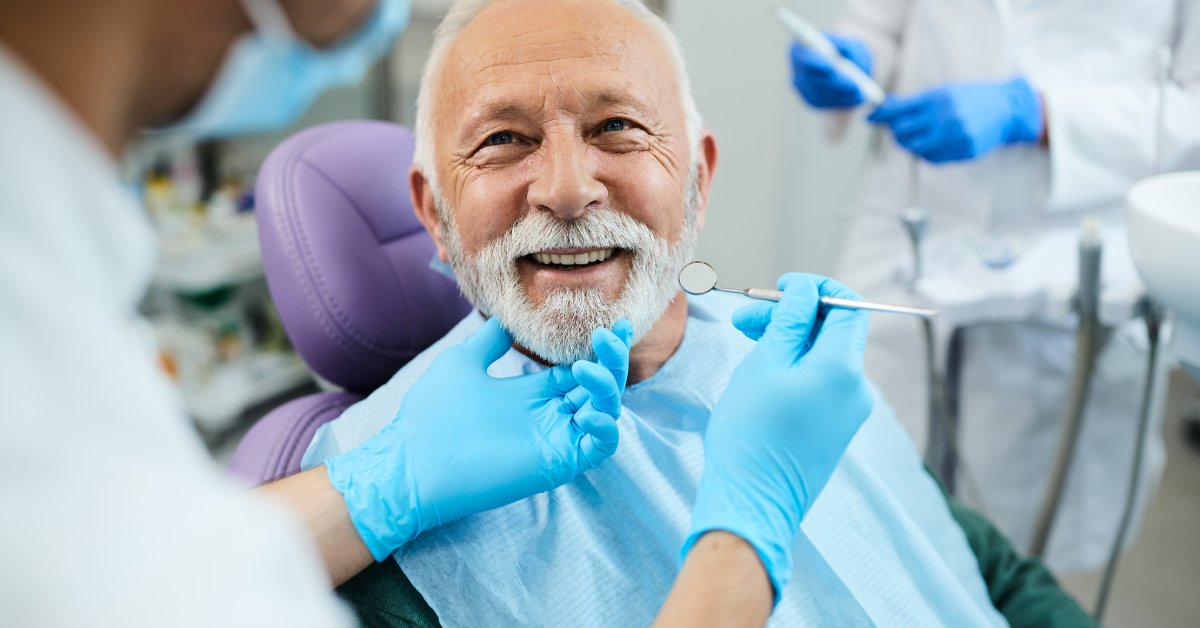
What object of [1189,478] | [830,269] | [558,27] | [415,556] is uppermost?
[558,27]

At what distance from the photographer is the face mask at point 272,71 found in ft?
1.96

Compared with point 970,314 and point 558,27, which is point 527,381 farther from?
point 970,314

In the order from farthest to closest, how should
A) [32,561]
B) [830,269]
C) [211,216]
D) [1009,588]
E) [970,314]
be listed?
1. [830,269]
2. [211,216]
3. [970,314]
4. [1009,588]
5. [32,561]

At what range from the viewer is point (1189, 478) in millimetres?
2777

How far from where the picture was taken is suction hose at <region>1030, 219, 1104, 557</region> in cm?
137

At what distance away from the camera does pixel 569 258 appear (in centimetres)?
109

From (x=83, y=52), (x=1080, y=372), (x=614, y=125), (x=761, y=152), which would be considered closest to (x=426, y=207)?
(x=614, y=125)

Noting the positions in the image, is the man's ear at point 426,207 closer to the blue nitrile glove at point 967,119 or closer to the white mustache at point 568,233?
the white mustache at point 568,233

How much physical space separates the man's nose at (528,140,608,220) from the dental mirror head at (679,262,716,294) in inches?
5.6

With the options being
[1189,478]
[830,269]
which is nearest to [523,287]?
[830,269]

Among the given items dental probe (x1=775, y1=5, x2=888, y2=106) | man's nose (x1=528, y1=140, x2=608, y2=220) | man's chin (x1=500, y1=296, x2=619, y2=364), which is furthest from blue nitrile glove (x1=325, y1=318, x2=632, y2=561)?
dental probe (x1=775, y1=5, x2=888, y2=106)

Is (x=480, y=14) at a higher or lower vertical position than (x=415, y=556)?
higher

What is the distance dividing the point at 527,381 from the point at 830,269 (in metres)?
2.11

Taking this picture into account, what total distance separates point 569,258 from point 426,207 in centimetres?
27
